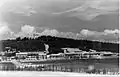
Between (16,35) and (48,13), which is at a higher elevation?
(48,13)

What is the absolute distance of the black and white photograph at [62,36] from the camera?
291 centimetres

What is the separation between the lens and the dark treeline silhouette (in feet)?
9.55

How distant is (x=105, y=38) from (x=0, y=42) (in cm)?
125

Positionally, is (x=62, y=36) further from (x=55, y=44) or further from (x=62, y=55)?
(x=62, y=55)

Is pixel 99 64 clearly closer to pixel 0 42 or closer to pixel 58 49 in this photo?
pixel 58 49

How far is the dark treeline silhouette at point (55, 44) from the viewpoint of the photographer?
2.91 metres

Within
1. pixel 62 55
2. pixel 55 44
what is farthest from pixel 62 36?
pixel 62 55

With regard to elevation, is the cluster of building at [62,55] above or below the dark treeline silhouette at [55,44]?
below

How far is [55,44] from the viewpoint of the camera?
115 inches

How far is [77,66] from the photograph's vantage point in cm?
296

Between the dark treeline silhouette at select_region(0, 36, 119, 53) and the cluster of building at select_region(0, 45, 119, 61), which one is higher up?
the dark treeline silhouette at select_region(0, 36, 119, 53)

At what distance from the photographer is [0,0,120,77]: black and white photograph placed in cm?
291

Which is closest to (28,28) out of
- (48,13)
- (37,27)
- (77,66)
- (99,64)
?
(37,27)

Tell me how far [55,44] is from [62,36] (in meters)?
0.13
